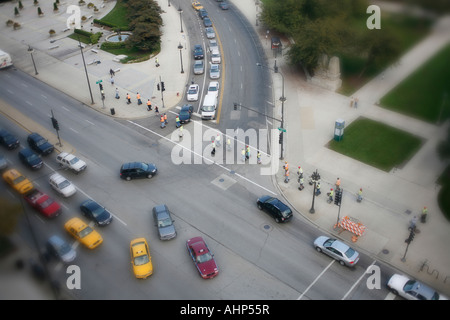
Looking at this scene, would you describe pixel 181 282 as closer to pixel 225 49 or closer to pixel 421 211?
pixel 421 211

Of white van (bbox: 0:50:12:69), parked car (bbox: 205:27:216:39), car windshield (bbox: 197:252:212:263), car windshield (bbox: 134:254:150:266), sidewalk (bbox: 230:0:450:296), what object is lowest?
sidewalk (bbox: 230:0:450:296)

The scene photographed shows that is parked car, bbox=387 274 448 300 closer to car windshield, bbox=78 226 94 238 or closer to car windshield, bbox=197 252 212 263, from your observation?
car windshield, bbox=197 252 212 263

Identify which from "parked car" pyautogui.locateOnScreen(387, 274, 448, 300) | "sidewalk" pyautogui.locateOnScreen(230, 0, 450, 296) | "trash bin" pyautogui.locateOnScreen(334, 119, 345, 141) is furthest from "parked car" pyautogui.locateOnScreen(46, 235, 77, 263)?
"trash bin" pyautogui.locateOnScreen(334, 119, 345, 141)

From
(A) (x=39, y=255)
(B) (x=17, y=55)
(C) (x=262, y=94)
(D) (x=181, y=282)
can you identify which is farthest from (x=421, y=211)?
(B) (x=17, y=55)

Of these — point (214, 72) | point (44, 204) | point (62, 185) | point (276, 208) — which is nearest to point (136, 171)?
point (62, 185)

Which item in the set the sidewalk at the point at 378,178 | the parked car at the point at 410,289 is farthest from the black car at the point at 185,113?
the parked car at the point at 410,289

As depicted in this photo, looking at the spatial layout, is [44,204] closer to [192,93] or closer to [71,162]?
[71,162]
